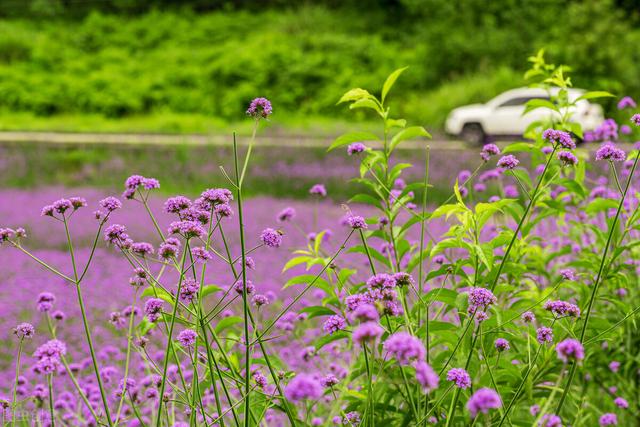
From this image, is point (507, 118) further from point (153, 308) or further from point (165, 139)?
point (153, 308)

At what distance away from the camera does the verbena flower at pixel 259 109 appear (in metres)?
1.75

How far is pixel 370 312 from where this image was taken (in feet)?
3.50

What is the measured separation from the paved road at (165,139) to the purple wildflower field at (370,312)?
7.81m

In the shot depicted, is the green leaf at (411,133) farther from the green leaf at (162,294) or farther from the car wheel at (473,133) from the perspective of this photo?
the car wheel at (473,133)

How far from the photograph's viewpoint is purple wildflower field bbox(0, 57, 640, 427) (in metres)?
1.63

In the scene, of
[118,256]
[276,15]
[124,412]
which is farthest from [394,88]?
[124,412]

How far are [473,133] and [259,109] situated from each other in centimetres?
1459

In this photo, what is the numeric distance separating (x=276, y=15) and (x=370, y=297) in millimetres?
24320

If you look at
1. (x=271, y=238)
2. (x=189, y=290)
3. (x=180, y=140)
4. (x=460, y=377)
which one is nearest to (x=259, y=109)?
(x=271, y=238)

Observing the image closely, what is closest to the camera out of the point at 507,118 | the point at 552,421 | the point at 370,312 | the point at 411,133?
the point at 370,312

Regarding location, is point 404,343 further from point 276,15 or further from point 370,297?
point 276,15

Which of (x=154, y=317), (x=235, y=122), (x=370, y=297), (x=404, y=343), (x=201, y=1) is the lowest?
(x=235, y=122)

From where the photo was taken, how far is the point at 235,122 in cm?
1919

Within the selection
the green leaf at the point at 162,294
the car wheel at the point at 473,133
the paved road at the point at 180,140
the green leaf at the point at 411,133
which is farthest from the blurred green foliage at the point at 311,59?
the green leaf at the point at 162,294
